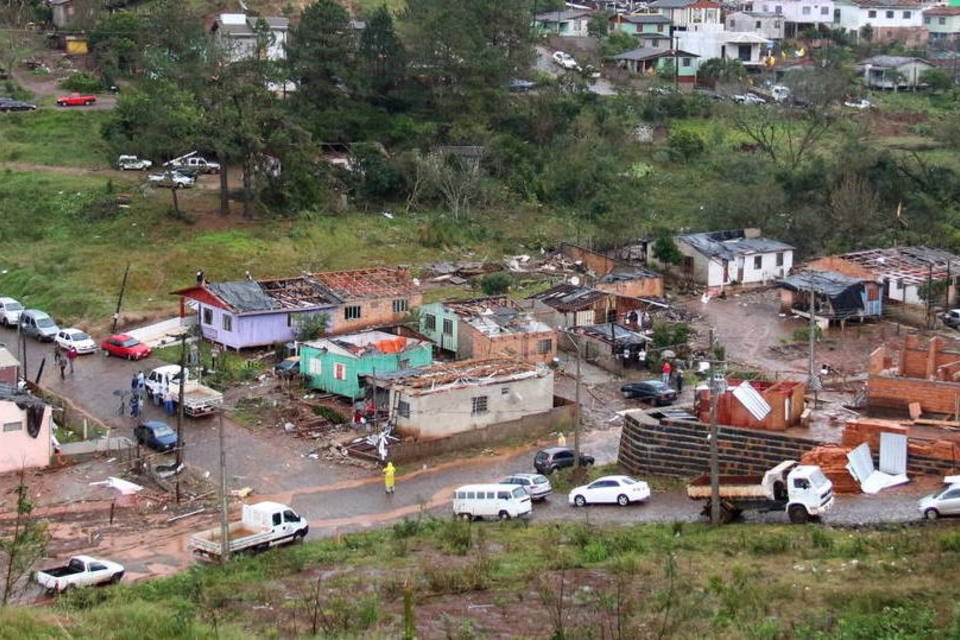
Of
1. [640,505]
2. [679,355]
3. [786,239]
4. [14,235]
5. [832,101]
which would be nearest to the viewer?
[640,505]

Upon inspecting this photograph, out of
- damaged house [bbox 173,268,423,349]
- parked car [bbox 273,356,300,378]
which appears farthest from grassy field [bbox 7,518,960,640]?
damaged house [bbox 173,268,423,349]

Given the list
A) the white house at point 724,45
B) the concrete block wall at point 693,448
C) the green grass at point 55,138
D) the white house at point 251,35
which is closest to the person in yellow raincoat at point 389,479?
the concrete block wall at point 693,448

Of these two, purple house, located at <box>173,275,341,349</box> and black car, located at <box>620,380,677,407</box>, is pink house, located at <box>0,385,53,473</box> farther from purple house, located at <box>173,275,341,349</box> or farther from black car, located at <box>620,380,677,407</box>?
black car, located at <box>620,380,677,407</box>

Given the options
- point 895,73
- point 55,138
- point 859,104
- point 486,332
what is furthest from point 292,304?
point 895,73

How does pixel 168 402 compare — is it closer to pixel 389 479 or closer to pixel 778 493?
pixel 389 479

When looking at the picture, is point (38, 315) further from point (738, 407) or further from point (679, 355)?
point (738, 407)

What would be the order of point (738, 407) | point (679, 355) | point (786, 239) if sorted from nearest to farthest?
point (738, 407) < point (679, 355) < point (786, 239)

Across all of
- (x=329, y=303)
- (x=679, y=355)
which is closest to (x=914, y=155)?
(x=679, y=355)
